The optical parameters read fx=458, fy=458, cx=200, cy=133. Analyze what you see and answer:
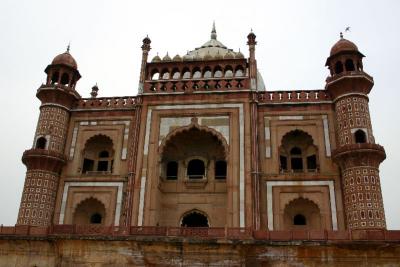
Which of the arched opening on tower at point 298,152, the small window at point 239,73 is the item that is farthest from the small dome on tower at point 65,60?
the arched opening on tower at point 298,152

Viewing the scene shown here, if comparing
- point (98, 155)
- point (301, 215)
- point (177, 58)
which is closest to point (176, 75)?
point (177, 58)

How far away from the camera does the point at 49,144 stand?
866 inches

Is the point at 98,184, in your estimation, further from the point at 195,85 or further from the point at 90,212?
the point at 195,85

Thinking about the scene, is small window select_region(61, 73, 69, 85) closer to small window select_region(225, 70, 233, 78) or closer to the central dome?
the central dome

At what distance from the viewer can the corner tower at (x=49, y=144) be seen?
20.7 metres

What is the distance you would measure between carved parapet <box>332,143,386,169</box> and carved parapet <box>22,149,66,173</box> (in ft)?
42.7

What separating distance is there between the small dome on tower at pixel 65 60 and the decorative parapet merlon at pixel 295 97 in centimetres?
1005

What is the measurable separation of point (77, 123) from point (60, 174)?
2.83 meters

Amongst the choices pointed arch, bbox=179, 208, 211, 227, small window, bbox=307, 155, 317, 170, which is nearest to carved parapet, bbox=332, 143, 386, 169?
small window, bbox=307, 155, 317, 170

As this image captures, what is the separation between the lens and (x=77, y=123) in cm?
2334

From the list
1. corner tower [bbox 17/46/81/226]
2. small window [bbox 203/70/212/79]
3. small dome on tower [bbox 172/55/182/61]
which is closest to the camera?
corner tower [bbox 17/46/81/226]

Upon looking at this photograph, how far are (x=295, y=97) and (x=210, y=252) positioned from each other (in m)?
9.42

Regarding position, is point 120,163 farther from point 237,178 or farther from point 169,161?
point 237,178

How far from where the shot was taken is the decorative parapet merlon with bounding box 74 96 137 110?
23.4 m
